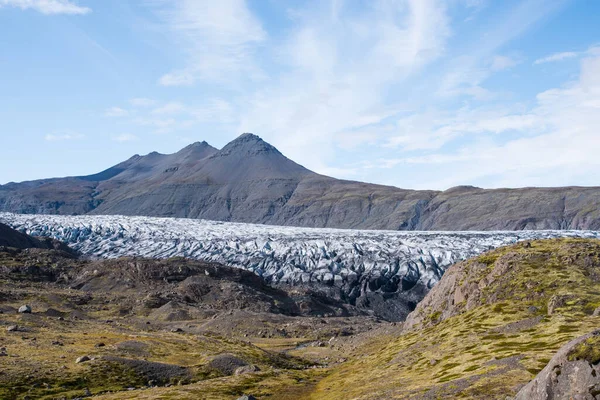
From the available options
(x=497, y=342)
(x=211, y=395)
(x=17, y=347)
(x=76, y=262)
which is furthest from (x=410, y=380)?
(x=76, y=262)

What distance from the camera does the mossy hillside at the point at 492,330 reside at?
36.7 meters

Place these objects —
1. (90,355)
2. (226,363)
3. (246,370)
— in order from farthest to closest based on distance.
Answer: (226,363) < (246,370) < (90,355)

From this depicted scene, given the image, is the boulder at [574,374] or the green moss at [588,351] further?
the green moss at [588,351]

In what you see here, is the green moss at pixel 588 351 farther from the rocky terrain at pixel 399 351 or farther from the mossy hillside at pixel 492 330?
the mossy hillside at pixel 492 330

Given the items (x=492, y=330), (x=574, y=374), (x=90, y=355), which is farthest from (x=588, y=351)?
(x=90, y=355)

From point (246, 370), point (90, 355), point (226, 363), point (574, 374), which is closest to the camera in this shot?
point (574, 374)

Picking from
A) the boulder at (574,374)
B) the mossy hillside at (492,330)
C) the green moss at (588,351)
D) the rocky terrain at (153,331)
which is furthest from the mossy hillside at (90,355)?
the green moss at (588,351)

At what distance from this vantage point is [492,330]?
51.2 metres

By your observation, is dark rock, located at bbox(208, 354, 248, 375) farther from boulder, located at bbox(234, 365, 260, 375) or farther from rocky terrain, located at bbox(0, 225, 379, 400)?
boulder, located at bbox(234, 365, 260, 375)

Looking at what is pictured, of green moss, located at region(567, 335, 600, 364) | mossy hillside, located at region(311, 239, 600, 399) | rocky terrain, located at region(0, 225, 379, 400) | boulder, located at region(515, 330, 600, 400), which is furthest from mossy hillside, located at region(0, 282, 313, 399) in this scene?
green moss, located at region(567, 335, 600, 364)

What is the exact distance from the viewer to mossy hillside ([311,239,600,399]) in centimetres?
3666

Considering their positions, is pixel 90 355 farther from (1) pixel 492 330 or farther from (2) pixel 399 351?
(1) pixel 492 330

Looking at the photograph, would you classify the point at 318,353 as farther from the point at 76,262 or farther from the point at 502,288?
the point at 76,262

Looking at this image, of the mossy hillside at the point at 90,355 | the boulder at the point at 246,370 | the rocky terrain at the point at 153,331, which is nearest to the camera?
the mossy hillside at the point at 90,355
